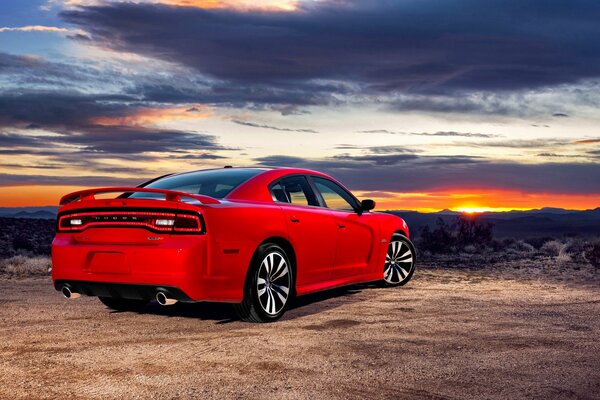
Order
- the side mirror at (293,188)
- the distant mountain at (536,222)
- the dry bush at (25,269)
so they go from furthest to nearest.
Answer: the distant mountain at (536,222) < the dry bush at (25,269) < the side mirror at (293,188)

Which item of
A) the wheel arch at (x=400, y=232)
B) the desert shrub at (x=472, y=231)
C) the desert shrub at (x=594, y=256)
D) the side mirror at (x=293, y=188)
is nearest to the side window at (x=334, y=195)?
the side mirror at (x=293, y=188)

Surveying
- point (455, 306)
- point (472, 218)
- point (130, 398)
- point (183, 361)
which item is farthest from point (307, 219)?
point (472, 218)

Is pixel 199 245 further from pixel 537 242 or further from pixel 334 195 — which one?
pixel 537 242

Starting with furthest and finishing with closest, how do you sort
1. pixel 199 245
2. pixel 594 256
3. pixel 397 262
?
pixel 594 256
pixel 397 262
pixel 199 245

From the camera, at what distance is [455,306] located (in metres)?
9.73

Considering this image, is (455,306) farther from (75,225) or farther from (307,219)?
(75,225)

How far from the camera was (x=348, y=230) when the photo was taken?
9.81 meters

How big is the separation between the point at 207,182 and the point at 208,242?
1.49 m

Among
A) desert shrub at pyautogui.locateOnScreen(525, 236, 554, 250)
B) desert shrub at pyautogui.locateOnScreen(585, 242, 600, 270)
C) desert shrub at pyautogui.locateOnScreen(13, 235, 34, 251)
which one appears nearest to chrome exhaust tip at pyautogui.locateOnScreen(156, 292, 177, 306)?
desert shrub at pyautogui.locateOnScreen(585, 242, 600, 270)

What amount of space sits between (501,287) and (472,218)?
50.6ft

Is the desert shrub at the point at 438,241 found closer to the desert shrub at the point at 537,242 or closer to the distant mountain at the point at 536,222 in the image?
the desert shrub at the point at 537,242

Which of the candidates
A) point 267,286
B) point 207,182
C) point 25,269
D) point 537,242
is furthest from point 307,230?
point 537,242

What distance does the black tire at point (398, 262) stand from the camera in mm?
11453

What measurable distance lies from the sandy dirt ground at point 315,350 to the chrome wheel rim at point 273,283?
0.22m
